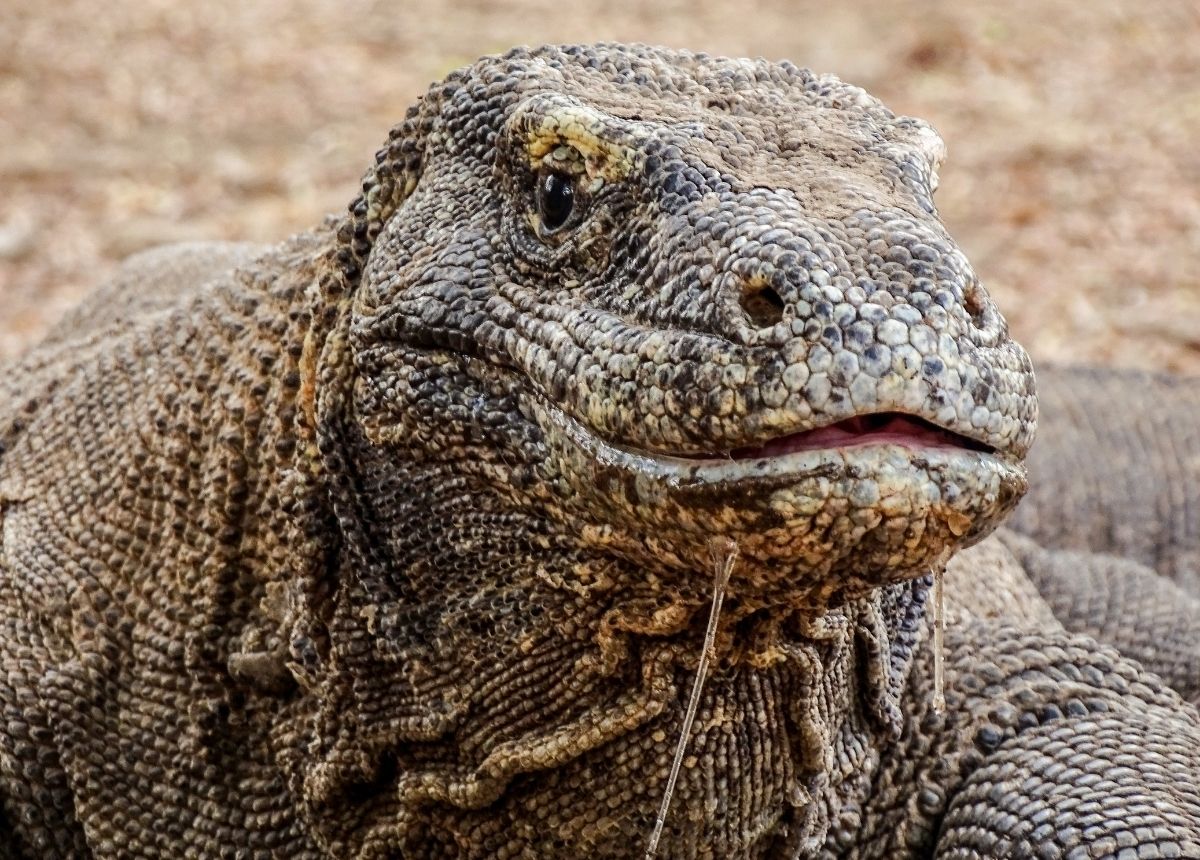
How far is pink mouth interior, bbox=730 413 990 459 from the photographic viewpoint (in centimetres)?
280

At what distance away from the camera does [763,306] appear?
2918 mm

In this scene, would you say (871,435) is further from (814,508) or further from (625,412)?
(625,412)

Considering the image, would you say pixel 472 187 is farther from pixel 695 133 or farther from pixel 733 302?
pixel 733 302

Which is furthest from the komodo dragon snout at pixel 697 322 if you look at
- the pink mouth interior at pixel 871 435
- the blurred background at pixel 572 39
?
the blurred background at pixel 572 39

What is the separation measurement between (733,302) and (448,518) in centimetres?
103

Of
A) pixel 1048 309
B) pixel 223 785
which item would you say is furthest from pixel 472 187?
pixel 1048 309

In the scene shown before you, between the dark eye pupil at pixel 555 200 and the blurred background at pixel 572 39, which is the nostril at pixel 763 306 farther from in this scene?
the blurred background at pixel 572 39

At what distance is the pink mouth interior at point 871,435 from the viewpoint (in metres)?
2.80

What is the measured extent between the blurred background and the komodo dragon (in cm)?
514

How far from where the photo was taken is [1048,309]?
10.2m

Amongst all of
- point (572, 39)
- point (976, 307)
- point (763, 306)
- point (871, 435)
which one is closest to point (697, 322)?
point (763, 306)

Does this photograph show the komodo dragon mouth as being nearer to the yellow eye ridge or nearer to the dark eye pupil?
the yellow eye ridge

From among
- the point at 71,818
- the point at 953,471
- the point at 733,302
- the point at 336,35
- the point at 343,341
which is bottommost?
the point at 71,818

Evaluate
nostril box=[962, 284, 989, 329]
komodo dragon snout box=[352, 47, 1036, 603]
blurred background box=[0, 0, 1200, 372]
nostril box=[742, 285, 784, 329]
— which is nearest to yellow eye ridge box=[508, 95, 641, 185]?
komodo dragon snout box=[352, 47, 1036, 603]
